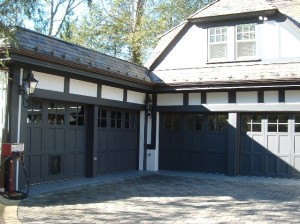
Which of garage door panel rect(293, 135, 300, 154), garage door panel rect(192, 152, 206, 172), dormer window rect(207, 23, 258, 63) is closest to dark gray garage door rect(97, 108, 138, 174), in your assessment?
garage door panel rect(192, 152, 206, 172)

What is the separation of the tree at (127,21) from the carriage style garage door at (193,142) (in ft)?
39.5

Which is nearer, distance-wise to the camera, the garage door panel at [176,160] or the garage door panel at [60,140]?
the garage door panel at [60,140]

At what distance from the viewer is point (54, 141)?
1095 centimetres

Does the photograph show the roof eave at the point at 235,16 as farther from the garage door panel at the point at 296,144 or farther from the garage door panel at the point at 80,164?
the garage door panel at the point at 80,164

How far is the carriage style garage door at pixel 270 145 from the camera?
41.9ft

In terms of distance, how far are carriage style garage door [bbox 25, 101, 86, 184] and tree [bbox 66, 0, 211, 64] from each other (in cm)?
1482

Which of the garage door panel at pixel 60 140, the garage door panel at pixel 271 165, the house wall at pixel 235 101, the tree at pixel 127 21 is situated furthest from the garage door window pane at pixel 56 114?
the tree at pixel 127 21

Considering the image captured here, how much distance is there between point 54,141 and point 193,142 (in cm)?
532

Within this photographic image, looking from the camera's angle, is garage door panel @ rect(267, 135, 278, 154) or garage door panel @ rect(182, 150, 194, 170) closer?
garage door panel @ rect(267, 135, 278, 154)

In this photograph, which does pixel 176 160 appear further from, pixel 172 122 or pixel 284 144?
pixel 284 144

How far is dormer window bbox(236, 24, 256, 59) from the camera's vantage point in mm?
13828

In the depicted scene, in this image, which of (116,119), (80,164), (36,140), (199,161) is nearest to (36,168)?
(36,140)

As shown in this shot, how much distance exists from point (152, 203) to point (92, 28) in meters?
19.9

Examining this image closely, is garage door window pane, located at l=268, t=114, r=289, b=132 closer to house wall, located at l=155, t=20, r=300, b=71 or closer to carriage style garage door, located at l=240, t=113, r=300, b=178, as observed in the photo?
carriage style garage door, located at l=240, t=113, r=300, b=178
